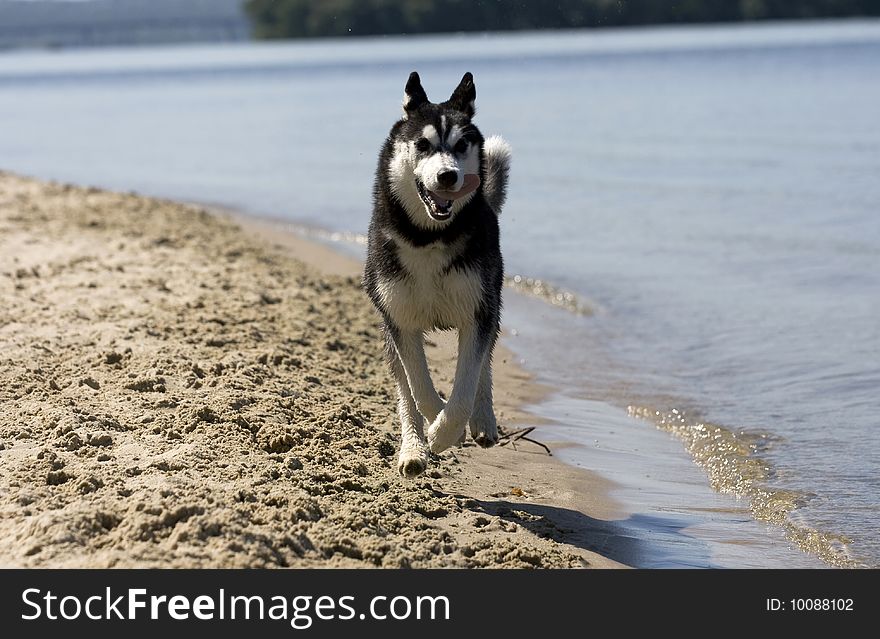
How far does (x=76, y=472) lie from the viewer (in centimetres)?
504

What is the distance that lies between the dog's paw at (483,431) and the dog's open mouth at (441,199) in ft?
3.49

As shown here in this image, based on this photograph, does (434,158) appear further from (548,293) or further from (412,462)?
(548,293)

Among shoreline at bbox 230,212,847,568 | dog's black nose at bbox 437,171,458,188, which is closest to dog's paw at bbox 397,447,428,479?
shoreline at bbox 230,212,847,568

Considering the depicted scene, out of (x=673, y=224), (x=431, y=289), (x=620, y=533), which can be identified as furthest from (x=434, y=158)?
(x=673, y=224)

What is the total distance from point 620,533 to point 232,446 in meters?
1.78

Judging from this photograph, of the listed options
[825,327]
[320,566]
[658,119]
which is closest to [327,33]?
[658,119]

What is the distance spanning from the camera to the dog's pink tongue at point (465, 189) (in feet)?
17.4

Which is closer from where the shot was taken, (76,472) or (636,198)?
(76,472)

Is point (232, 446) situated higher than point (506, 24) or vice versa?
point (506, 24)

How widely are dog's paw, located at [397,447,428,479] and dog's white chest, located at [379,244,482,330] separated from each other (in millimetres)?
599

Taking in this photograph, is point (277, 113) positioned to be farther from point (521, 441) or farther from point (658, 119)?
point (521, 441)

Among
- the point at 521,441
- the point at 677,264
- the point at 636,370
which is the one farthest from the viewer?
the point at 677,264

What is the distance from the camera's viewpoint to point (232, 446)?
219 inches

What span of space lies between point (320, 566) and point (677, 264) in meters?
8.35
